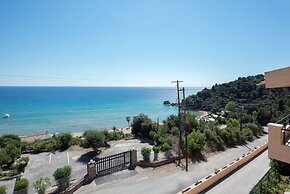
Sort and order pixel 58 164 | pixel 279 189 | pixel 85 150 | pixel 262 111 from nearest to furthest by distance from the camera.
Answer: pixel 279 189 → pixel 58 164 → pixel 85 150 → pixel 262 111

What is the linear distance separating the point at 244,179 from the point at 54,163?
594 inches

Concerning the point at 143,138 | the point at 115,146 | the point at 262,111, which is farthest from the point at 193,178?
the point at 262,111

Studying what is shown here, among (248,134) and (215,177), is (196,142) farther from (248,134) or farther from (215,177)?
(248,134)

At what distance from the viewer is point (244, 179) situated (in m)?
13.9

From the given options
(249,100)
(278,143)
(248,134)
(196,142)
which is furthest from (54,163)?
(249,100)

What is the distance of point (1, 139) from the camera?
23.1m

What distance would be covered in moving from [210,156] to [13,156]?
56.6 ft

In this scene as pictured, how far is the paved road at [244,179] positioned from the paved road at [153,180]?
2.01 metres

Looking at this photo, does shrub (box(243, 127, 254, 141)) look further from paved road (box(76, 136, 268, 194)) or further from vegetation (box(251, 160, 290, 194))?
vegetation (box(251, 160, 290, 194))

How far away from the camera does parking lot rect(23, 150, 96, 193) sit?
52.2ft

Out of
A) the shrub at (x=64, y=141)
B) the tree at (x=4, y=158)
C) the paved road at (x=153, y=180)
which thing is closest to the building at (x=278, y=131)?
the paved road at (x=153, y=180)

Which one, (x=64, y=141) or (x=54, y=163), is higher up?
(x=64, y=141)

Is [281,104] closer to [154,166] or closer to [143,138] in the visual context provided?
[143,138]

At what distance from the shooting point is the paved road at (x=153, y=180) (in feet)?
43.3
